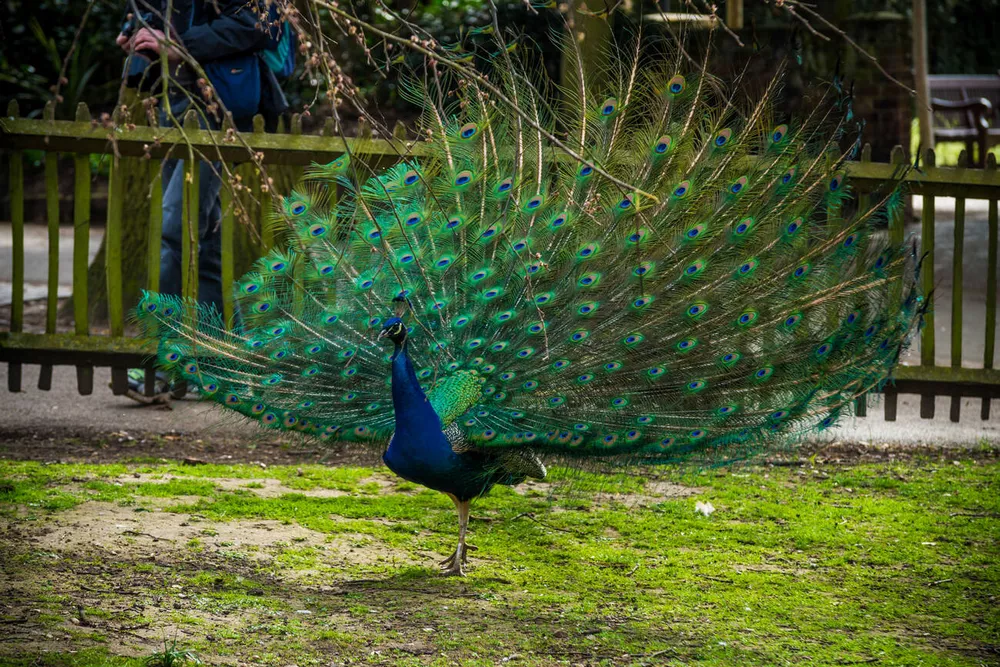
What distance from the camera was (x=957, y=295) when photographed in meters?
7.07

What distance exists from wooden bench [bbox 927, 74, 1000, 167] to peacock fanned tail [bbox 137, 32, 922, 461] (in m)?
7.35

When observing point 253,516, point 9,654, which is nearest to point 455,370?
point 253,516

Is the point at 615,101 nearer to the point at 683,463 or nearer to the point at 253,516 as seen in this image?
the point at 683,463

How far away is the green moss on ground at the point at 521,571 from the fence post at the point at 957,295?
2.67 feet

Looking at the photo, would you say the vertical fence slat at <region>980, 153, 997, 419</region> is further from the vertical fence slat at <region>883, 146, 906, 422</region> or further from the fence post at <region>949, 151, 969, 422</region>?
the vertical fence slat at <region>883, 146, 906, 422</region>

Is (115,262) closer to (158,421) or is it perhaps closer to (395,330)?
(158,421)

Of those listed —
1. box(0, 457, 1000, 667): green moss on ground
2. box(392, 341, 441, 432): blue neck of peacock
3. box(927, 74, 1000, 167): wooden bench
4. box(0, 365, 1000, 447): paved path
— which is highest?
box(927, 74, 1000, 167): wooden bench

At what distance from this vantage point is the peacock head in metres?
4.48

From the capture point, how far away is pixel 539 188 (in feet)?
16.8

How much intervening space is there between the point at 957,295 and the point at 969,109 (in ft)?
30.5

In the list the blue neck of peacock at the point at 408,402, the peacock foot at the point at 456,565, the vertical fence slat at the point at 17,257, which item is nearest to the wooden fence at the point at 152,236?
the vertical fence slat at the point at 17,257

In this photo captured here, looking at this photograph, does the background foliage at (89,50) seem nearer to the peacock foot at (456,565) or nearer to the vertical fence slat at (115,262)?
the vertical fence slat at (115,262)

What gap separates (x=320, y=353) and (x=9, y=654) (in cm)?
188

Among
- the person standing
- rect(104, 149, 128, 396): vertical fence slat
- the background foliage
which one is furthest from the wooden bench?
rect(104, 149, 128, 396): vertical fence slat
